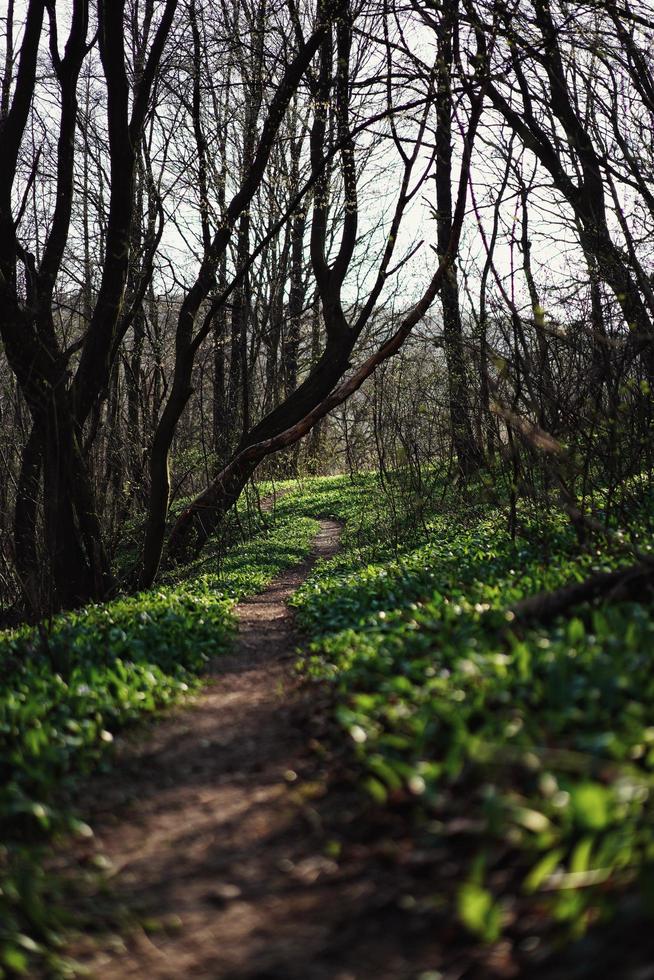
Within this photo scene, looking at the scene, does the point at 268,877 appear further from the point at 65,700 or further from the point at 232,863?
the point at 65,700

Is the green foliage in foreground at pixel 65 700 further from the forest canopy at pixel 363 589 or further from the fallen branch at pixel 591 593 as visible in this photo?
the fallen branch at pixel 591 593


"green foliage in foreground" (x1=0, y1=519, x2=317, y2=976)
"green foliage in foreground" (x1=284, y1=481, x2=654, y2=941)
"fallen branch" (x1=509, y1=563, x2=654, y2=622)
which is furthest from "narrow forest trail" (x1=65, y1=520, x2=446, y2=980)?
"fallen branch" (x1=509, y1=563, x2=654, y2=622)

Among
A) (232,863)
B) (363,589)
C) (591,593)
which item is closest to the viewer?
(232,863)

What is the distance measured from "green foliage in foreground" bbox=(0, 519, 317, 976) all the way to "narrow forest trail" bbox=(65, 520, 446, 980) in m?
0.24

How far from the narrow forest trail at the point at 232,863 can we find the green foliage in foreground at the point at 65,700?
0.24 m

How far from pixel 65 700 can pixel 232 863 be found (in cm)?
246

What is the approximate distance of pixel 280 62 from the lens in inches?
544

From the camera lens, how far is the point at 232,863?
3418 millimetres

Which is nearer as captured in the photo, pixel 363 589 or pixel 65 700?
pixel 65 700

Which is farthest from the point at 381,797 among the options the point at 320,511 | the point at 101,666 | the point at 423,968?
the point at 320,511

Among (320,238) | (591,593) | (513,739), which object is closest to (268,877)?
(513,739)

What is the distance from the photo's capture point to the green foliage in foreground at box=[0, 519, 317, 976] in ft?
10.9

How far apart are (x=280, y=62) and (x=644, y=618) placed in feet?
42.3

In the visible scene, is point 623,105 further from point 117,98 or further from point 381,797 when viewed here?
point 381,797
